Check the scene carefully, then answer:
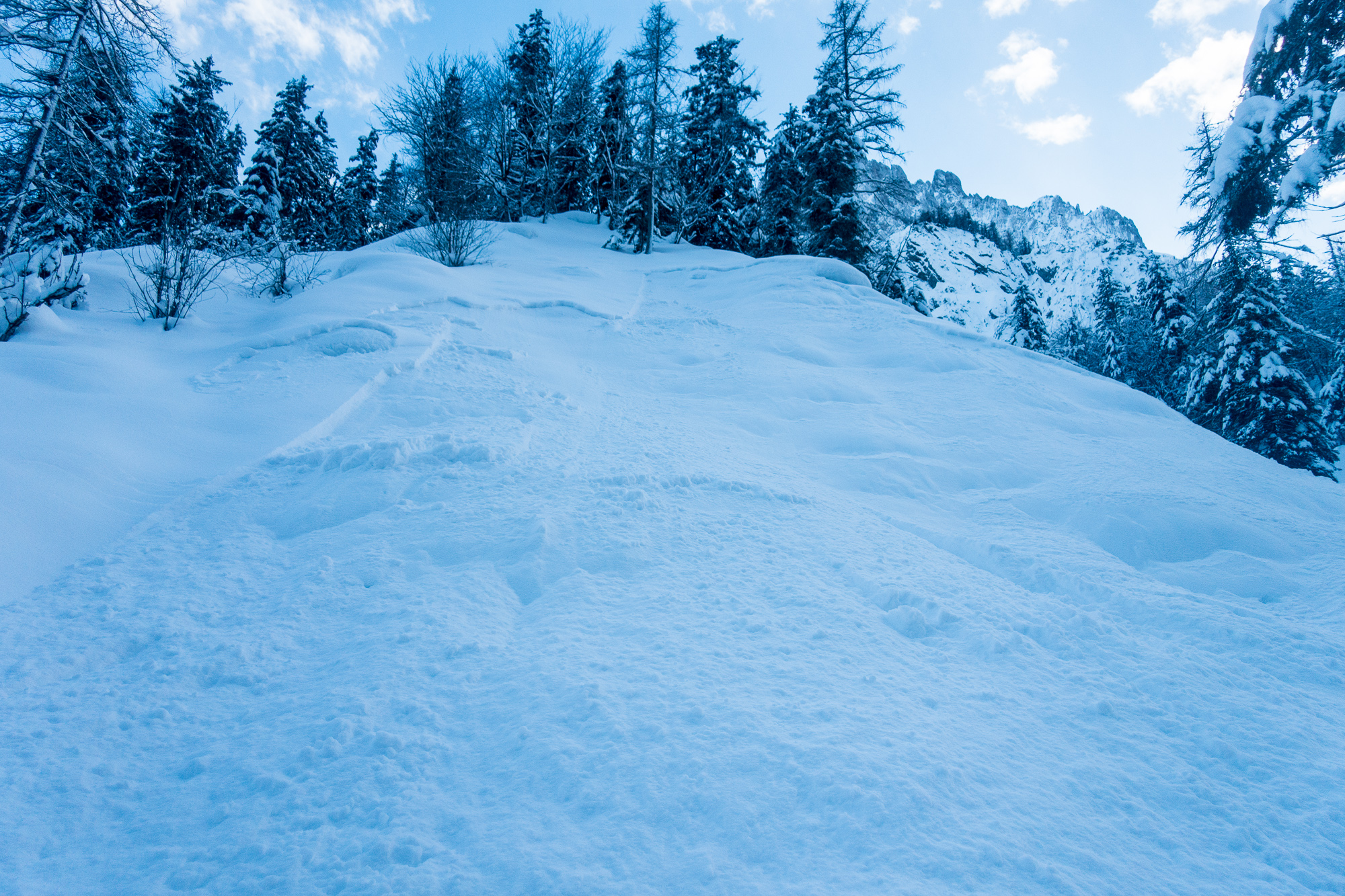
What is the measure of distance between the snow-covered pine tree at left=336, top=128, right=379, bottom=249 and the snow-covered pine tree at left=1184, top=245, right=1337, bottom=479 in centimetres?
3472

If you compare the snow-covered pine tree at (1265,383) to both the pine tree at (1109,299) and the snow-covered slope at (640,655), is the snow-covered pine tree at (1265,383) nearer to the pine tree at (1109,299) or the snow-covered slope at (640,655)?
the pine tree at (1109,299)

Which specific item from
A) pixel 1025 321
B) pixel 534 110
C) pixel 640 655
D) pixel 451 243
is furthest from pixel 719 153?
pixel 640 655

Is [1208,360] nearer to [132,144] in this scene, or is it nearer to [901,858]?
[901,858]

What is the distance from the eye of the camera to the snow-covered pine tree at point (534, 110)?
2228cm

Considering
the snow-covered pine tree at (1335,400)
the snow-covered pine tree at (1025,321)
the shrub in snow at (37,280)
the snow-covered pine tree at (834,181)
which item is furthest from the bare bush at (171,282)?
the snow-covered pine tree at (1335,400)

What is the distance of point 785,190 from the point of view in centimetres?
1809

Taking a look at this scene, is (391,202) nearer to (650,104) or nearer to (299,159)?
(299,159)

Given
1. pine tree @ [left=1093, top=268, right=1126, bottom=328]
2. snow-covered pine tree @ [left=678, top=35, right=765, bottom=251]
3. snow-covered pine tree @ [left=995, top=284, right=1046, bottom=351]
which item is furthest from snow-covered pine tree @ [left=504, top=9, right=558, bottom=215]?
pine tree @ [left=1093, top=268, right=1126, bottom=328]

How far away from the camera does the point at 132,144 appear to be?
867 cm

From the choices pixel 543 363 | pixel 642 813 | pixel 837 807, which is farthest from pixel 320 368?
pixel 837 807

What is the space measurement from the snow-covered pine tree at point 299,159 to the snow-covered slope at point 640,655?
2286 centimetres

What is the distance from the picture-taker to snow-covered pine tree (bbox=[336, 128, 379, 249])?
28.6 m

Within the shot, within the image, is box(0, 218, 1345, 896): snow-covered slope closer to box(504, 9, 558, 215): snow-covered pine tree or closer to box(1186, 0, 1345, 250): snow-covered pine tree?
box(1186, 0, 1345, 250): snow-covered pine tree

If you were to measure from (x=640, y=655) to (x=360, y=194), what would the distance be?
34.9 metres
